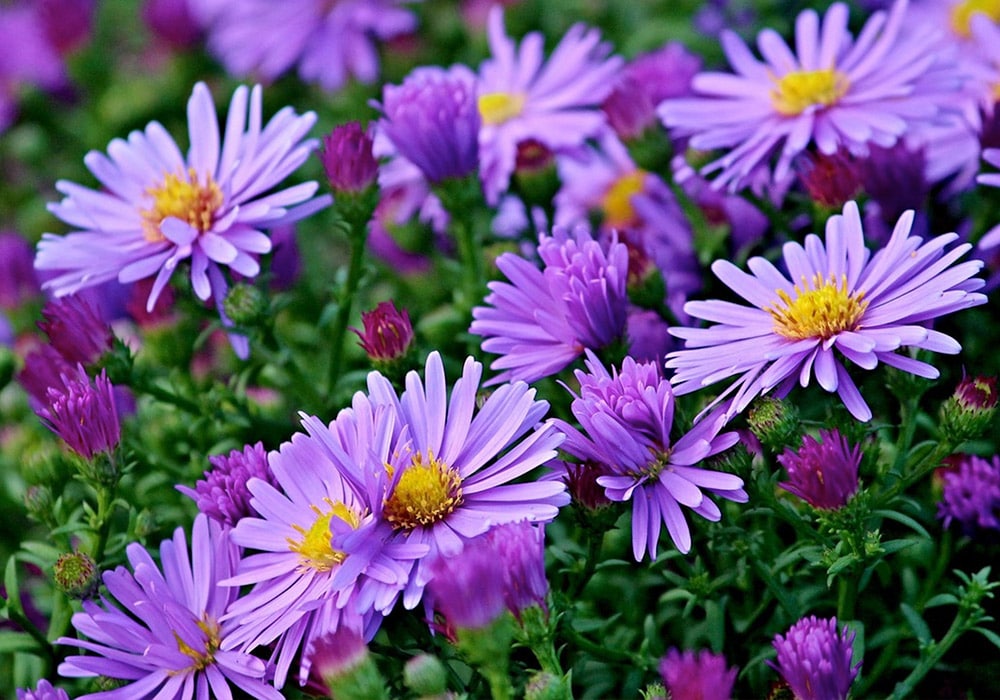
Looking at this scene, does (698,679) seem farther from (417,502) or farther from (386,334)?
(386,334)

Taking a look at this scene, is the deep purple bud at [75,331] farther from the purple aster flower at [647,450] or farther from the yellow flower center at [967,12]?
the yellow flower center at [967,12]

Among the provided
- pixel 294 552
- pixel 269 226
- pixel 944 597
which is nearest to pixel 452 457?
pixel 294 552

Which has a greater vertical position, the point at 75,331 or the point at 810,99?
the point at 810,99

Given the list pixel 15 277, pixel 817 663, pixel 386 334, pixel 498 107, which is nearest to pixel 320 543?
pixel 386 334

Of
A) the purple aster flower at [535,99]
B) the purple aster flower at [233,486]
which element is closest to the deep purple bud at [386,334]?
the purple aster flower at [233,486]

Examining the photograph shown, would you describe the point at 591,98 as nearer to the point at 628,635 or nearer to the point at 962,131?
the point at 962,131
